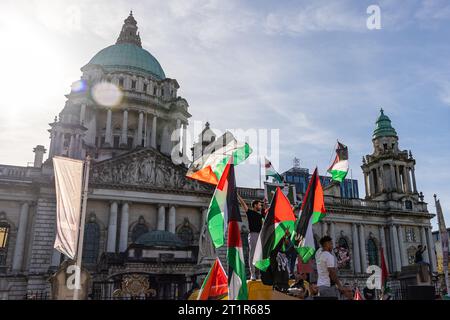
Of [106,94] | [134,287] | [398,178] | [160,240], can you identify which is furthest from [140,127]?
[398,178]

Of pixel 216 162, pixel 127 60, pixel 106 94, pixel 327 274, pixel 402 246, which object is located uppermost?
pixel 127 60

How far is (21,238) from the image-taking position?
3525cm

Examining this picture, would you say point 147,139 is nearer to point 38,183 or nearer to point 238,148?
point 38,183

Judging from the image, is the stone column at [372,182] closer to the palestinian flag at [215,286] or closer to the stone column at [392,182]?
the stone column at [392,182]

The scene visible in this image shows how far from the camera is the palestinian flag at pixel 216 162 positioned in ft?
45.3

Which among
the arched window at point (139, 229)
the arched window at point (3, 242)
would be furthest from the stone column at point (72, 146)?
the arched window at point (139, 229)

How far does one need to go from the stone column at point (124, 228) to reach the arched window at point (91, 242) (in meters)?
2.19

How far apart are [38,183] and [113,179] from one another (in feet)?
21.3

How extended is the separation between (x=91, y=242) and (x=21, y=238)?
585 cm

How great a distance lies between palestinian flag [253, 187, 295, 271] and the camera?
10.3 m

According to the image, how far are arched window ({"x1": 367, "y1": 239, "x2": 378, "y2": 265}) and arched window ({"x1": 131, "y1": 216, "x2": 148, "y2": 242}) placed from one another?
28289mm

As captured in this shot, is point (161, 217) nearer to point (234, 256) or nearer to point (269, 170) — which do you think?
point (269, 170)

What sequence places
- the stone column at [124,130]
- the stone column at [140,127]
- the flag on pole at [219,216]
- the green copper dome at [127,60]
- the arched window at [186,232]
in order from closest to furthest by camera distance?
the flag on pole at [219,216]
the arched window at [186,232]
the stone column at [124,130]
the stone column at [140,127]
the green copper dome at [127,60]
